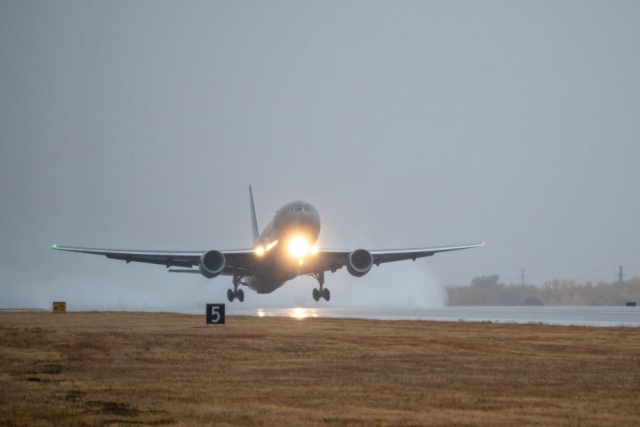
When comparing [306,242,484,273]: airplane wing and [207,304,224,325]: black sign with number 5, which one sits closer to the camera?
[207,304,224,325]: black sign with number 5

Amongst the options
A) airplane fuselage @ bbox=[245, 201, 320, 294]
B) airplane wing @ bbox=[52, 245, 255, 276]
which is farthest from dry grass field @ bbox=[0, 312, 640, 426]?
airplane wing @ bbox=[52, 245, 255, 276]

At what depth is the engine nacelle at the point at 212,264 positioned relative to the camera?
217ft

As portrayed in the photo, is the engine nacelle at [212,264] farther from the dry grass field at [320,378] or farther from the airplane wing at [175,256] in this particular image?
the dry grass field at [320,378]

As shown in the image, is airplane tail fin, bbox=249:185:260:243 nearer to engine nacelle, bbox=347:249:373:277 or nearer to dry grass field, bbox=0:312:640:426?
engine nacelle, bbox=347:249:373:277

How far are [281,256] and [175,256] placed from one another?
9875 mm

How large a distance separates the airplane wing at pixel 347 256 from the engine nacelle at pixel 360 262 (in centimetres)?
59

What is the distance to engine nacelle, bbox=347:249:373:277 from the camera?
218 ft

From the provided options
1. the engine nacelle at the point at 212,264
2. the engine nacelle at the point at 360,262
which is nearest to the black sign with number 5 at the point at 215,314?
the engine nacelle at the point at 212,264

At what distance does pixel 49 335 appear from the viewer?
34312 mm

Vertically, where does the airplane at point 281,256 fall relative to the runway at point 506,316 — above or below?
above

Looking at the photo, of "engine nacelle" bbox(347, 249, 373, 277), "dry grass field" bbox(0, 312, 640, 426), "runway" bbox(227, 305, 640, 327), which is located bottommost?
"dry grass field" bbox(0, 312, 640, 426)

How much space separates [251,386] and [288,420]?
4978 mm

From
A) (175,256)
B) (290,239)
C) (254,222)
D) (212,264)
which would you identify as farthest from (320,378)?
(254,222)

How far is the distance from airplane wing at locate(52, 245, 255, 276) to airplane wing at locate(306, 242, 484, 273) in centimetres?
468
